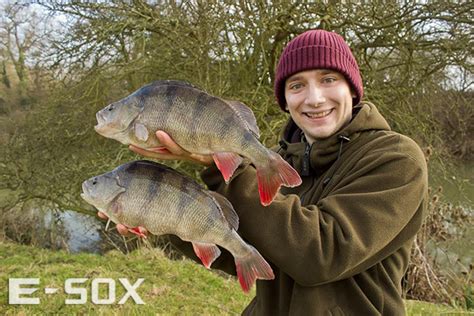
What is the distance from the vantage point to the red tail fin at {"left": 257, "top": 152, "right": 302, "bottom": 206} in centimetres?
160

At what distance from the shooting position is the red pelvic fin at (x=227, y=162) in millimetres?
1654

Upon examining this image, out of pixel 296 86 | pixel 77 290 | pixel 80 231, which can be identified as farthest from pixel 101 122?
pixel 80 231

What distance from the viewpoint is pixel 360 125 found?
1.95m

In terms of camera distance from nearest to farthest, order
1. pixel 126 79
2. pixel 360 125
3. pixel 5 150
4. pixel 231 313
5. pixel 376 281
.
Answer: pixel 376 281, pixel 360 125, pixel 231 313, pixel 126 79, pixel 5 150

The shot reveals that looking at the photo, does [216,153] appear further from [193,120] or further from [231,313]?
[231,313]

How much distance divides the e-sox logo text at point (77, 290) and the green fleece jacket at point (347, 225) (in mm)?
3223

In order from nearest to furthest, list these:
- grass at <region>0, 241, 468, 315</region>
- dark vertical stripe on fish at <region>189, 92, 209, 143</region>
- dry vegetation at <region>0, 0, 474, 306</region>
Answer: dark vertical stripe on fish at <region>189, 92, 209, 143</region> → grass at <region>0, 241, 468, 315</region> → dry vegetation at <region>0, 0, 474, 306</region>

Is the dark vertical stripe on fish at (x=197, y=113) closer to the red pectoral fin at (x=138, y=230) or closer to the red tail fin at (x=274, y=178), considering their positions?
the red tail fin at (x=274, y=178)

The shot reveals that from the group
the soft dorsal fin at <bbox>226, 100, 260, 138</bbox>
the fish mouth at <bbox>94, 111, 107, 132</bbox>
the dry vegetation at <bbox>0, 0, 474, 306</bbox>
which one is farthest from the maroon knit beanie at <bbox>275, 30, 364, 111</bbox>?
the dry vegetation at <bbox>0, 0, 474, 306</bbox>

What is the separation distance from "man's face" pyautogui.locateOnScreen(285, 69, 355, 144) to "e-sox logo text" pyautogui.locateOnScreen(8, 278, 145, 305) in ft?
10.8

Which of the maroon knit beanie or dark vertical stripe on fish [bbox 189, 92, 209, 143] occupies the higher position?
the maroon knit beanie

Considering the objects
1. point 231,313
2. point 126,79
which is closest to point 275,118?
point 126,79

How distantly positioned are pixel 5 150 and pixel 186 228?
868 centimetres

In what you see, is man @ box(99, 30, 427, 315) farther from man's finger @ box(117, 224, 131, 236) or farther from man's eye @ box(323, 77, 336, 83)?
man's finger @ box(117, 224, 131, 236)
